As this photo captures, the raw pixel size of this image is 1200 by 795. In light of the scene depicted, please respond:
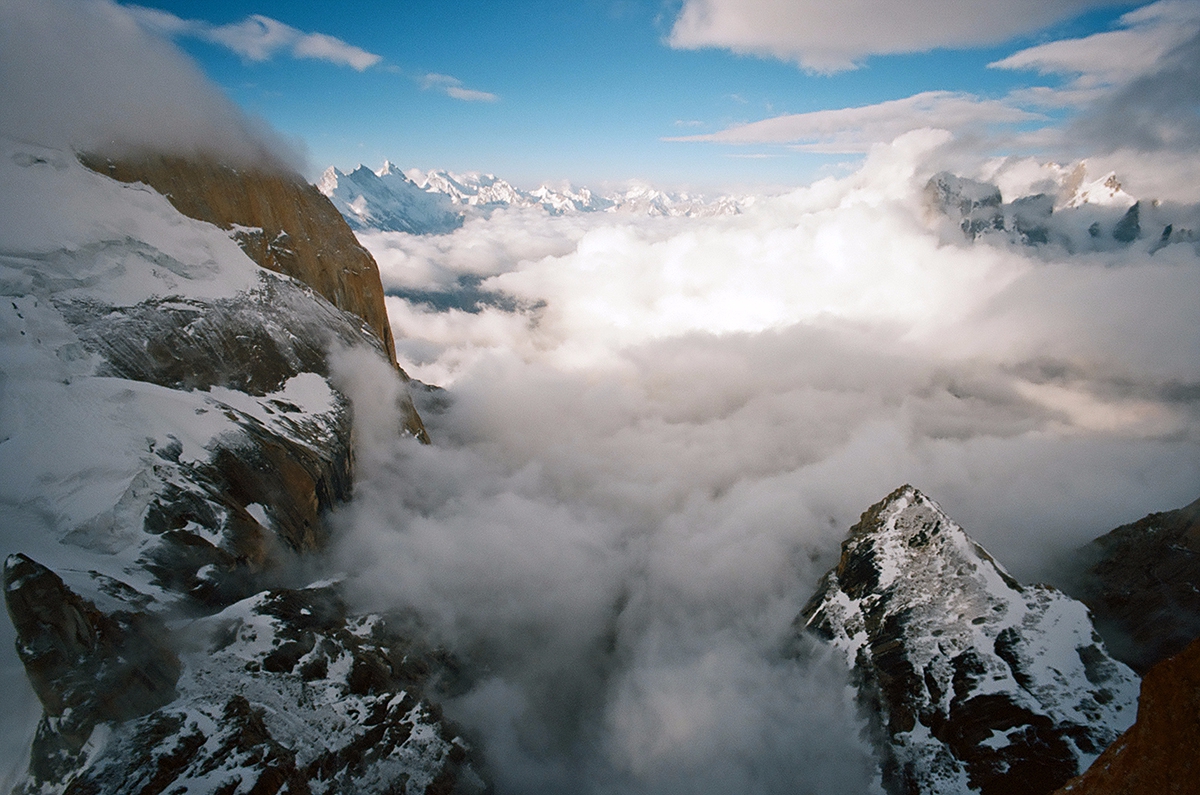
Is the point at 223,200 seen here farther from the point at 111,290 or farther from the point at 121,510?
the point at 121,510

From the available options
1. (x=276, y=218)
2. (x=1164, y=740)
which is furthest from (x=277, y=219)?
(x=1164, y=740)

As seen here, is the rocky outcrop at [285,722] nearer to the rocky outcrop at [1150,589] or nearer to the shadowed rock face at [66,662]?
the shadowed rock face at [66,662]

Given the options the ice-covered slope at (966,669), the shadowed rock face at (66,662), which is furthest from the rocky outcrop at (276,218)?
the ice-covered slope at (966,669)

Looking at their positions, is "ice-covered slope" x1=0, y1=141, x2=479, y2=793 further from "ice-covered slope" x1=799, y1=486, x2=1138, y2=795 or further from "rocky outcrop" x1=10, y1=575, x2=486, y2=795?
"ice-covered slope" x1=799, y1=486, x2=1138, y2=795

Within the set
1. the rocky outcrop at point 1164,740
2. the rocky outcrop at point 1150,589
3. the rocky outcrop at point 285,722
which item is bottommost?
the rocky outcrop at point 1150,589

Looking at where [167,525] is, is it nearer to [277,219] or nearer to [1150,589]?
[277,219]

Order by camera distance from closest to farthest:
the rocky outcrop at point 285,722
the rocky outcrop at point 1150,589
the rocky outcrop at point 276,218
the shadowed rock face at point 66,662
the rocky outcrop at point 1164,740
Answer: the rocky outcrop at point 1164,740, the shadowed rock face at point 66,662, the rocky outcrop at point 285,722, the rocky outcrop at point 1150,589, the rocky outcrop at point 276,218
